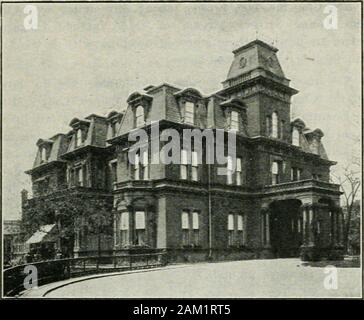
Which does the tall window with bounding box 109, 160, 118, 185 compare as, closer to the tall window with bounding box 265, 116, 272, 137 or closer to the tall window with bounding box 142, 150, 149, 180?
the tall window with bounding box 142, 150, 149, 180

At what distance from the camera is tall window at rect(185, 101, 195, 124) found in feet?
89.9

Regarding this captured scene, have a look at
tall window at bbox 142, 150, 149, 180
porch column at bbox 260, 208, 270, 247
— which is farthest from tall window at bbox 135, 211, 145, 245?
porch column at bbox 260, 208, 270, 247

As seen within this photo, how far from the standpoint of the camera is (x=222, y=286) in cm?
1591

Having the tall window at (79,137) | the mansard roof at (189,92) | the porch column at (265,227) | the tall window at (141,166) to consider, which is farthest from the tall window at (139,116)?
the porch column at (265,227)

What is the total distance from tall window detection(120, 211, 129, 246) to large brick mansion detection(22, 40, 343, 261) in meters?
0.05

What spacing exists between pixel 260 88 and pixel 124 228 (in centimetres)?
1120

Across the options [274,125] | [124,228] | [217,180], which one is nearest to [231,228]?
[217,180]

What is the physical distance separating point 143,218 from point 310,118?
9.49 metres

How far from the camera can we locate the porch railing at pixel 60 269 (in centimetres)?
1518

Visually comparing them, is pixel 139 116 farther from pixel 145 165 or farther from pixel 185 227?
pixel 185 227

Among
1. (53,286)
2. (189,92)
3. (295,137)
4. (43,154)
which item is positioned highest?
(189,92)

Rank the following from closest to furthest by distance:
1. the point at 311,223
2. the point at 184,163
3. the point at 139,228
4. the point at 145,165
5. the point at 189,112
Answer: the point at 139,228
the point at 311,223
the point at 184,163
the point at 145,165
the point at 189,112

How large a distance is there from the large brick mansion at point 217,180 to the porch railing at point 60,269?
1112 mm

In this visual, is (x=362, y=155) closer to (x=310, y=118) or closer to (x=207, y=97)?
(x=310, y=118)
